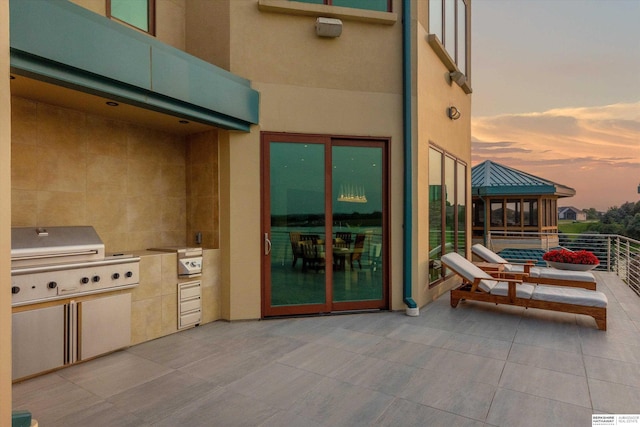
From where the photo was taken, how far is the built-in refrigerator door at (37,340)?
3318 mm

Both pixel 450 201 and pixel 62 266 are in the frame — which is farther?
pixel 450 201

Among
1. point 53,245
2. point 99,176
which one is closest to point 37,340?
point 53,245

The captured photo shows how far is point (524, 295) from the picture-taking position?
5.34 meters

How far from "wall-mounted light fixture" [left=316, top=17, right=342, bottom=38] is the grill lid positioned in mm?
4114

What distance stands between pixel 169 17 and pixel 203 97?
6.77 ft

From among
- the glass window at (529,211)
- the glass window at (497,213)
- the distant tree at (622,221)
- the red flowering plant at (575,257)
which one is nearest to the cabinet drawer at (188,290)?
the red flowering plant at (575,257)

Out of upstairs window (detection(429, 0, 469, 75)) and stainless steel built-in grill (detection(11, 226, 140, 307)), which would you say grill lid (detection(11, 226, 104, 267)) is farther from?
upstairs window (detection(429, 0, 469, 75))

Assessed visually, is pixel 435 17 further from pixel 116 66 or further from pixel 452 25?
pixel 116 66

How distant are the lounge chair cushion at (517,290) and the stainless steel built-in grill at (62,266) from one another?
512 cm

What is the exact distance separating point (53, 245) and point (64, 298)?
0.55m

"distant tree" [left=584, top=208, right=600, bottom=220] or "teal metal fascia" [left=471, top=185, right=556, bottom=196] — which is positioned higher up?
"teal metal fascia" [left=471, top=185, right=556, bottom=196]

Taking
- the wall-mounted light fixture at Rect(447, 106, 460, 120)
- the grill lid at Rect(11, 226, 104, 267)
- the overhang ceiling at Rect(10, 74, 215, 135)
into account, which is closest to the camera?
the grill lid at Rect(11, 226, 104, 267)

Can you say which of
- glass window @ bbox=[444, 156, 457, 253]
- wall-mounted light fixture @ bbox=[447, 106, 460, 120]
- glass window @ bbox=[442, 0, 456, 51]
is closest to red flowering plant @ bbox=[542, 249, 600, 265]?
glass window @ bbox=[444, 156, 457, 253]

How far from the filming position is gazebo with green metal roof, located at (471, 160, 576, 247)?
47.7 feet
